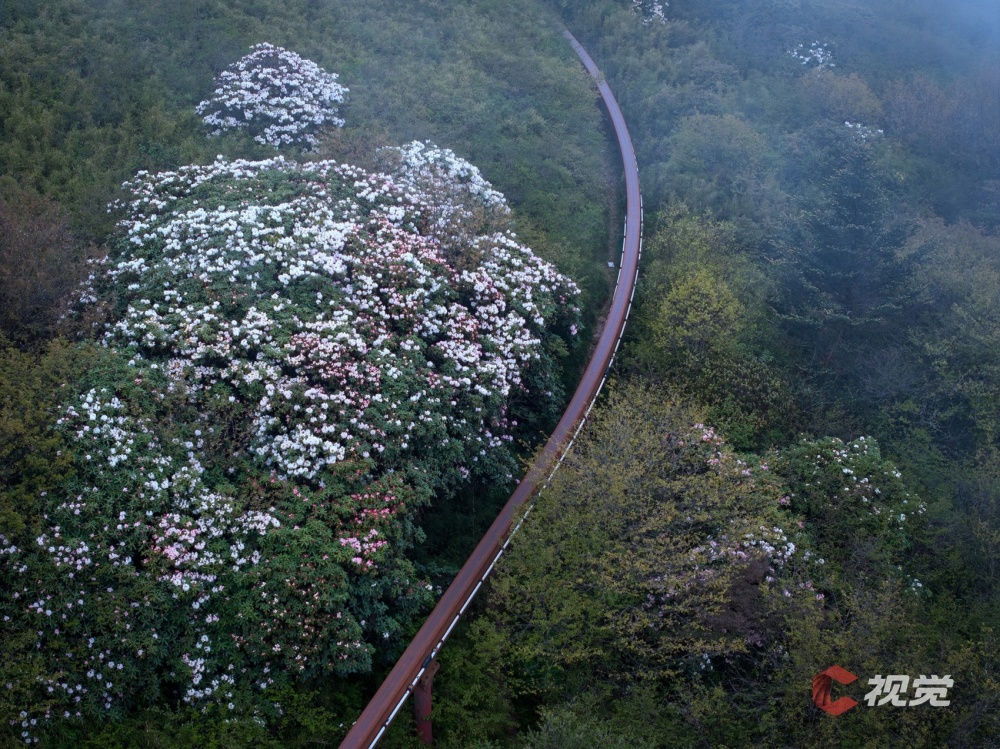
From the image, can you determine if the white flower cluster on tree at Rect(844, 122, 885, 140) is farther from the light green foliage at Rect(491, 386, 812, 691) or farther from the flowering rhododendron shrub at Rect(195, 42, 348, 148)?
the light green foliage at Rect(491, 386, 812, 691)

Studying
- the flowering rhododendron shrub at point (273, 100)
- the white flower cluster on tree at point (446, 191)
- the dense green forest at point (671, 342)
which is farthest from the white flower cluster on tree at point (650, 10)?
the white flower cluster on tree at point (446, 191)

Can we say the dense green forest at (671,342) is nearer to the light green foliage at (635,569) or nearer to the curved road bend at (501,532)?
the light green foliage at (635,569)

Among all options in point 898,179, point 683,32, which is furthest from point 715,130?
point 683,32

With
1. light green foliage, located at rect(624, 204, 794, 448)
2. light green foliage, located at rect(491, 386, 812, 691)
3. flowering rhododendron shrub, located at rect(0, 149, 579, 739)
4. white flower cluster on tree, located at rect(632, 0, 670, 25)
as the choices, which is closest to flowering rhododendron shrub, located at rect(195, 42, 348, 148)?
flowering rhododendron shrub, located at rect(0, 149, 579, 739)

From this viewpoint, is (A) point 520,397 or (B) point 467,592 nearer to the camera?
(B) point 467,592

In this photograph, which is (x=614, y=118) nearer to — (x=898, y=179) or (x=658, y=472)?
(x=898, y=179)

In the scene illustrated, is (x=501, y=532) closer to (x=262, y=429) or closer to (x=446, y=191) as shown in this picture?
(x=262, y=429)
